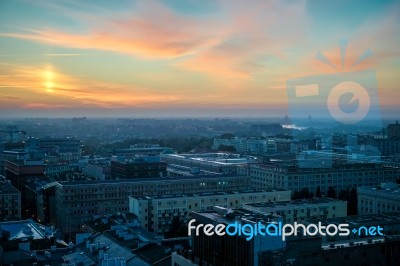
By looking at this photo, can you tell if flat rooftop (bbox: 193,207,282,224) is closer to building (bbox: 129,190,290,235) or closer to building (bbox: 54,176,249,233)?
building (bbox: 129,190,290,235)

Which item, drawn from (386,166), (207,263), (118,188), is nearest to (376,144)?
(386,166)

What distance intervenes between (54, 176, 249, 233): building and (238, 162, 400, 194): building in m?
2.72

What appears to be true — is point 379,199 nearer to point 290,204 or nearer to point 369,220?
point 290,204

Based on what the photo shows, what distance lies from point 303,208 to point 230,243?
595 centimetres

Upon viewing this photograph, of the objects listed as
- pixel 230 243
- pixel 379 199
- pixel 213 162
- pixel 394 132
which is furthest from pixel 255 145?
pixel 230 243

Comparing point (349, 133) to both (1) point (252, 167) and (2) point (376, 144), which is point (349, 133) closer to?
(2) point (376, 144)

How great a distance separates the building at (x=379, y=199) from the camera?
12484mm

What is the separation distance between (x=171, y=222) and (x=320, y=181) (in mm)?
7297

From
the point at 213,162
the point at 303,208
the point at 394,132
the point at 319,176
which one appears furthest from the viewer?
the point at 394,132

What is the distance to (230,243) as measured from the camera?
5656 millimetres

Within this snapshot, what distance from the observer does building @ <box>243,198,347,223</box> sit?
Result: 10820 mm

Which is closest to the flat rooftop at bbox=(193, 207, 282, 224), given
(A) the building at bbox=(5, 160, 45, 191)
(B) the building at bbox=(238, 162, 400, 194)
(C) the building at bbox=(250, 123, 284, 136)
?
(B) the building at bbox=(238, 162, 400, 194)

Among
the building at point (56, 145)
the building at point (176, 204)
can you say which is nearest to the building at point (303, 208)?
the building at point (176, 204)

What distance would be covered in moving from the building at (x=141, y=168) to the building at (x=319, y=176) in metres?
3.18
